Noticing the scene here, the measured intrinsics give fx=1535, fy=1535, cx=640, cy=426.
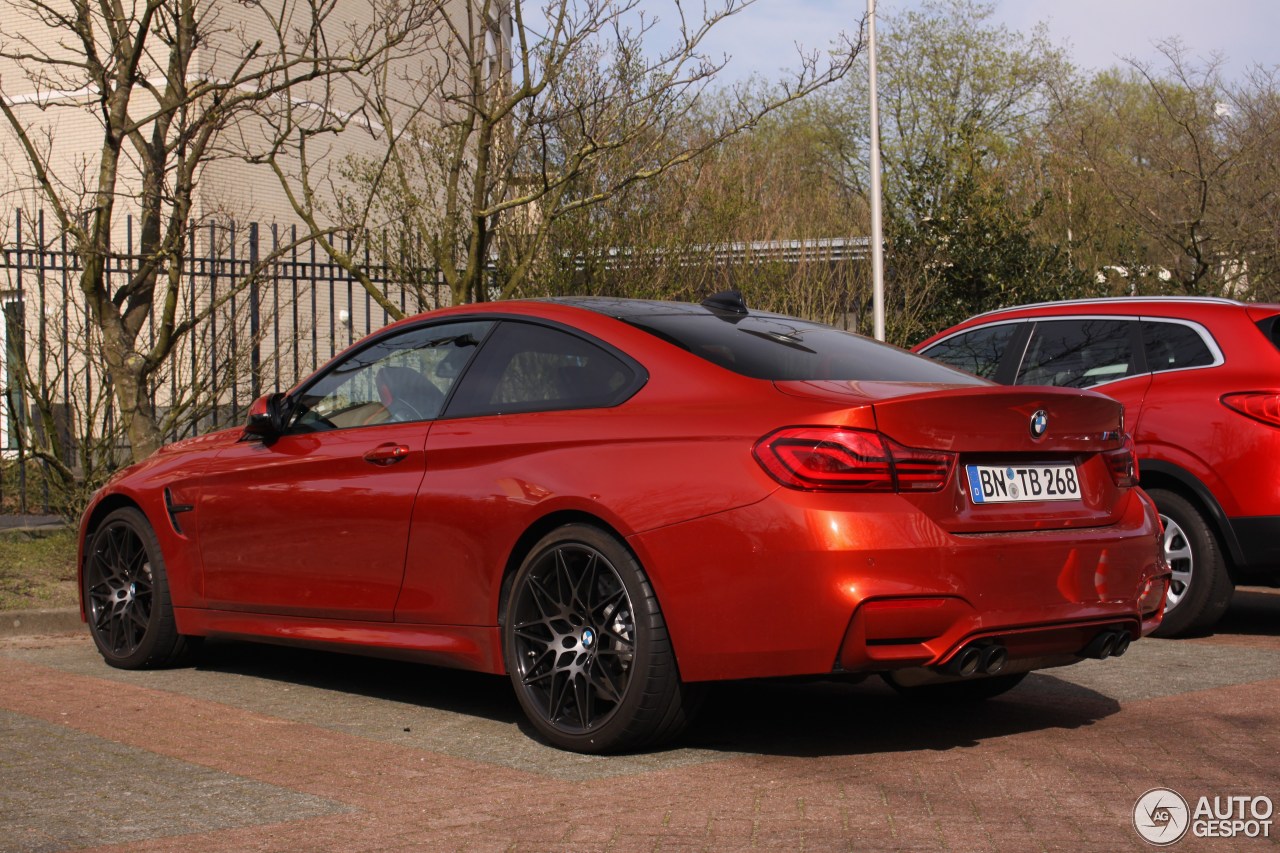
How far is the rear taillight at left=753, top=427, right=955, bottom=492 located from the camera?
467 cm

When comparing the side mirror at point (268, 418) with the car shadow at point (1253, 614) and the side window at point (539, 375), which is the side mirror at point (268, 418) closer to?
the side window at point (539, 375)

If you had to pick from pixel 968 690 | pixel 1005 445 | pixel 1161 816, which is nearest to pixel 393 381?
pixel 1005 445

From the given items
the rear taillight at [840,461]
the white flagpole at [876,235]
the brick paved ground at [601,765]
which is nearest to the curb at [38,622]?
the brick paved ground at [601,765]

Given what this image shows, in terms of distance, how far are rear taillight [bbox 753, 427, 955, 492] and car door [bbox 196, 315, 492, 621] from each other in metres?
1.63

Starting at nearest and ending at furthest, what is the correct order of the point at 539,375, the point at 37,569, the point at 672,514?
the point at 672,514, the point at 539,375, the point at 37,569

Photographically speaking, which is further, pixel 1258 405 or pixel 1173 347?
pixel 1173 347

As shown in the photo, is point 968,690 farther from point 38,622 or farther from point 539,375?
point 38,622

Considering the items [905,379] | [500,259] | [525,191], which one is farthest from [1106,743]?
[500,259]

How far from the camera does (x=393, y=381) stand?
20.4 feet

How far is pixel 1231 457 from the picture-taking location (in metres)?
7.80

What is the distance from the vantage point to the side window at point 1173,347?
811 cm

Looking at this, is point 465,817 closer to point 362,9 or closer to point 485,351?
point 485,351

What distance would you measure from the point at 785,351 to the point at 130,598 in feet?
11.7

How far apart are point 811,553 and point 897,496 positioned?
338 mm
